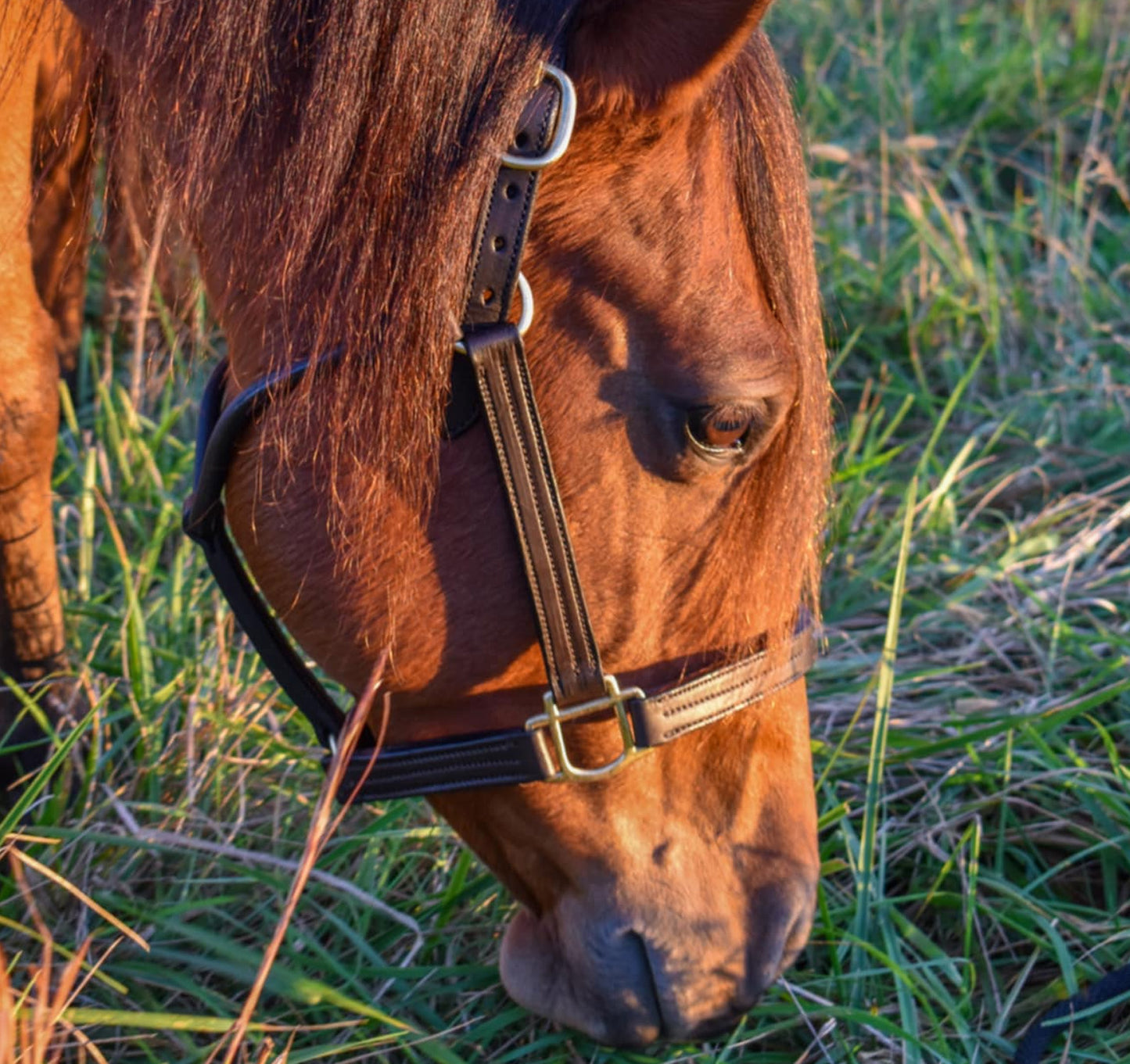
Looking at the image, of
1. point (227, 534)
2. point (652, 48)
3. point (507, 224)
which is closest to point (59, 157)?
point (227, 534)

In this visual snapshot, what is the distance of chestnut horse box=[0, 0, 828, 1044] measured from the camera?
128cm

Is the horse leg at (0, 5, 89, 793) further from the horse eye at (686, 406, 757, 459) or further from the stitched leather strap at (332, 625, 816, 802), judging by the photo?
the horse eye at (686, 406, 757, 459)

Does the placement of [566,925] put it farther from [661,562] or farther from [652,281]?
[652,281]

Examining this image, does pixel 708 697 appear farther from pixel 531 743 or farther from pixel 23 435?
pixel 23 435

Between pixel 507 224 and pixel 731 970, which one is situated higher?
pixel 507 224

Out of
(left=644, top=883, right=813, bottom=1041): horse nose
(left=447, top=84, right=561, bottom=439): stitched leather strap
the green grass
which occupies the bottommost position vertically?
the green grass

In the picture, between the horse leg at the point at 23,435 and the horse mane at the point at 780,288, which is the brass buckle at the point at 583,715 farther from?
the horse leg at the point at 23,435

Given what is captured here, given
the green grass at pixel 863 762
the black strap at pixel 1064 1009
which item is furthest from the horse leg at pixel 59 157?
the black strap at pixel 1064 1009

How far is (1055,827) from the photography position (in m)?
2.05

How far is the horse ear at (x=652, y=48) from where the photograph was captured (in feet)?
3.99

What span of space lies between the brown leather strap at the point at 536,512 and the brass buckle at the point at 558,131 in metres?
0.18

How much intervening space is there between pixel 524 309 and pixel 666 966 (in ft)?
2.82

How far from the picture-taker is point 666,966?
1.50 metres

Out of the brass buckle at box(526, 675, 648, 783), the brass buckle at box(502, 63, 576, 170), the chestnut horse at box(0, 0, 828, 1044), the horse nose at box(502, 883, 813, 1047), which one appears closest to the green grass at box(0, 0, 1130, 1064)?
the horse nose at box(502, 883, 813, 1047)
